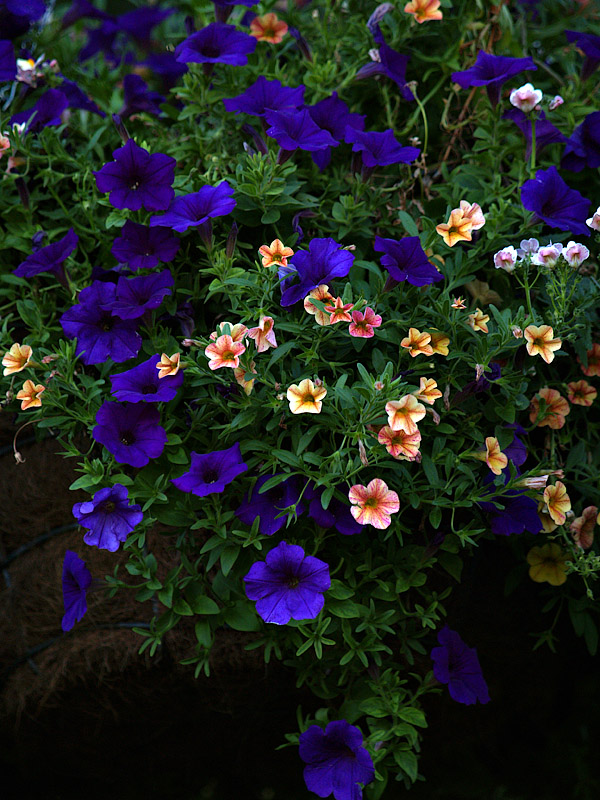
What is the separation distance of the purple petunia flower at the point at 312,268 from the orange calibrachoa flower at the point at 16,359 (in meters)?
0.46

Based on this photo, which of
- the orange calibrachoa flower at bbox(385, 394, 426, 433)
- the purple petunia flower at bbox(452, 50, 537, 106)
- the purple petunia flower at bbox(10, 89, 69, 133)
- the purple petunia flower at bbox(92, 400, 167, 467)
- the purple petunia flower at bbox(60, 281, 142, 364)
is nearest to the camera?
the orange calibrachoa flower at bbox(385, 394, 426, 433)

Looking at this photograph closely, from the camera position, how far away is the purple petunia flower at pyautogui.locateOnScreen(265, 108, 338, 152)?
4.42 ft

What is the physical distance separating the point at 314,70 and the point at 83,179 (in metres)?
0.56

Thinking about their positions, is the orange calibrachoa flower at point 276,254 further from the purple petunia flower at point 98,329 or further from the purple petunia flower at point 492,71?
the purple petunia flower at point 492,71

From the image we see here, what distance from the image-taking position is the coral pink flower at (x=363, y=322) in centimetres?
119

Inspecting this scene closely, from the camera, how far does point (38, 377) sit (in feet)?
4.56

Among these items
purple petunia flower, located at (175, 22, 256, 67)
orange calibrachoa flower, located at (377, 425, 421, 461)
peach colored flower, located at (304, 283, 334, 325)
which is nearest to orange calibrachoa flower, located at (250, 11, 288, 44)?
purple petunia flower, located at (175, 22, 256, 67)

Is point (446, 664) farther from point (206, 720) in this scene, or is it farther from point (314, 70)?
point (314, 70)

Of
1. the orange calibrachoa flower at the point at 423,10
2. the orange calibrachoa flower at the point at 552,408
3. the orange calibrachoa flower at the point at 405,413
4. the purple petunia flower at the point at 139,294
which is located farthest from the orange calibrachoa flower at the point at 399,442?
the orange calibrachoa flower at the point at 423,10

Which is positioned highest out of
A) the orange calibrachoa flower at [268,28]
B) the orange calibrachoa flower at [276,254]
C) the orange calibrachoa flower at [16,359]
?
the orange calibrachoa flower at [268,28]

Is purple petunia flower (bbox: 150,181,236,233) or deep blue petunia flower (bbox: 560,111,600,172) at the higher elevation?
purple petunia flower (bbox: 150,181,236,233)

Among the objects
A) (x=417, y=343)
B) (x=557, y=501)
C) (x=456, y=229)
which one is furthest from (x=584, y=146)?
(x=557, y=501)

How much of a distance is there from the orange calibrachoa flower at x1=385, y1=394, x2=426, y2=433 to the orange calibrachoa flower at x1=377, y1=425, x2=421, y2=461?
0.05ft

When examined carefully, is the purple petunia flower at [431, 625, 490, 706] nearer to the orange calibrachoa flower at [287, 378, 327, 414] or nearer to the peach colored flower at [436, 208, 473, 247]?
the orange calibrachoa flower at [287, 378, 327, 414]
